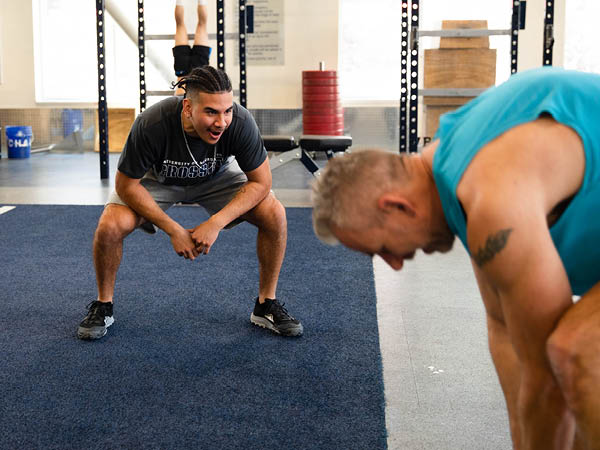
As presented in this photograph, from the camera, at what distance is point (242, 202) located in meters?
2.52

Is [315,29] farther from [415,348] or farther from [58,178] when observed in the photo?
[415,348]

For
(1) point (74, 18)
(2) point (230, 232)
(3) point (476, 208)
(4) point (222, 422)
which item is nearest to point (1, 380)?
(4) point (222, 422)

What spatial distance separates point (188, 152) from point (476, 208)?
67.0 inches

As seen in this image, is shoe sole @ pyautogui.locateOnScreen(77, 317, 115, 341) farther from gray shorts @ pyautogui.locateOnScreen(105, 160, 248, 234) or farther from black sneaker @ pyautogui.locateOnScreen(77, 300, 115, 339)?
gray shorts @ pyautogui.locateOnScreen(105, 160, 248, 234)

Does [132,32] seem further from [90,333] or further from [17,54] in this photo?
[90,333]

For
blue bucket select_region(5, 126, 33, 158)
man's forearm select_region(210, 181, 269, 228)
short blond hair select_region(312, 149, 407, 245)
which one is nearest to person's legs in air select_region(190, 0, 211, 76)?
man's forearm select_region(210, 181, 269, 228)

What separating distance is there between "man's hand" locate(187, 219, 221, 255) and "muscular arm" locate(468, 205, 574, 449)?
148 centimetres

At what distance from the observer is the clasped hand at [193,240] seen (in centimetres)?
240

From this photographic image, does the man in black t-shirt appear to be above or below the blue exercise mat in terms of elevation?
above

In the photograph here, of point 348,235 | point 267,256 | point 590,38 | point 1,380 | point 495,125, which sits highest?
point 590,38

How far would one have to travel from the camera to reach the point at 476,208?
96 centimetres

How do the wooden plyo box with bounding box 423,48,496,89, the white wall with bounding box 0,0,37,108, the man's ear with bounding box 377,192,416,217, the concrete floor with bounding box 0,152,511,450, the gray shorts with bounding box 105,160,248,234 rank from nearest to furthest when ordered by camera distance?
1. the man's ear with bounding box 377,192,416,217
2. the concrete floor with bounding box 0,152,511,450
3. the gray shorts with bounding box 105,160,248,234
4. the wooden plyo box with bounding box 423,48,496,89
5. the white wall with bounding box 0,0,37,108

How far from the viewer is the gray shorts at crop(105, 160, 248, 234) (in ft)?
8.79

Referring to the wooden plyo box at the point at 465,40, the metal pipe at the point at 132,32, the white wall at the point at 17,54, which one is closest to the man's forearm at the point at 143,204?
the wooden plyo box at the point at 465,40
